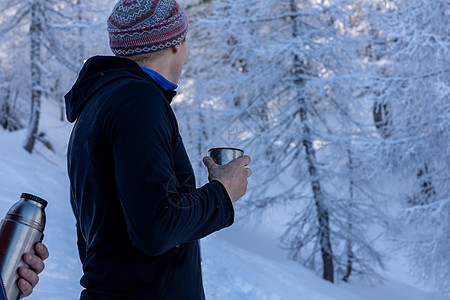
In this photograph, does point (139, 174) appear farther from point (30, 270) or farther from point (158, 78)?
point (30, 270)

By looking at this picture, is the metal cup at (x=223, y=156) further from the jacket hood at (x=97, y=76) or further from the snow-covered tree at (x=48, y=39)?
the snow-covered tree at (x=48, y=39)

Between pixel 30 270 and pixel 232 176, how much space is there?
762 mm

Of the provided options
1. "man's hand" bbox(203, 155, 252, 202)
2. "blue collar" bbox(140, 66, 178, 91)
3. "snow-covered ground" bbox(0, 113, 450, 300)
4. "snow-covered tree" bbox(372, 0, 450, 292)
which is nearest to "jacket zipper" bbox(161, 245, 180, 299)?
"man's hand" bbox(203, 155, 252, 202)

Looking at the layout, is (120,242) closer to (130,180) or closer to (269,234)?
(130,180)

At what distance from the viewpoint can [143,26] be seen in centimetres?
169

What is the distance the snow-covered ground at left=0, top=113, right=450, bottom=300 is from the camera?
5606 mm

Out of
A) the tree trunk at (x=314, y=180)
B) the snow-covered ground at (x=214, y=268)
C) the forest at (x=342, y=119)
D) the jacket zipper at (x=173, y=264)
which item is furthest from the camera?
the tree trunk at (x=314, y=180)

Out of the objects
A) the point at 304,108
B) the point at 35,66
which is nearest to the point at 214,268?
the point at 304,108

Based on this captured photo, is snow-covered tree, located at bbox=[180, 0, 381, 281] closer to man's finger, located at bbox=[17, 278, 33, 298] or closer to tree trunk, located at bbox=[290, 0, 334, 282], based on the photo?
tree trunk, located at bbox=[290, 0, 334, 282]

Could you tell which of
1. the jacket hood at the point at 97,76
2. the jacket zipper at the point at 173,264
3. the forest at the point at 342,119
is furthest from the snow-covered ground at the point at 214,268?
the jacket zipper at the point at 173,264

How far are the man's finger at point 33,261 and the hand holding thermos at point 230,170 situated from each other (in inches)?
26.1

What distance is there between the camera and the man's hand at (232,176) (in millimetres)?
1654

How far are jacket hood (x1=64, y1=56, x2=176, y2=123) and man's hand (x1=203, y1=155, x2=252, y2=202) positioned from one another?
341 millimetres

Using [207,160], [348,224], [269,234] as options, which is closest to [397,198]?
[348,224]
